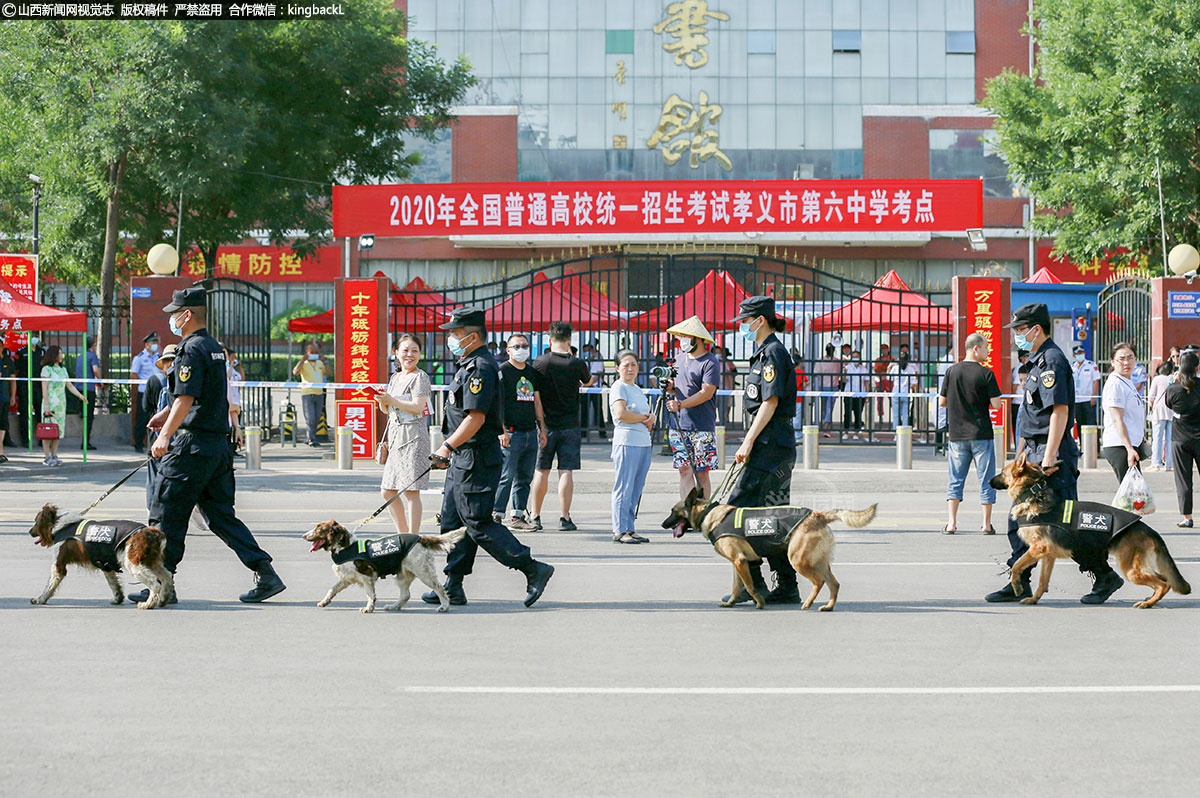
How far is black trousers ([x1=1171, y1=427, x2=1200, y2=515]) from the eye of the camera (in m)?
Result: 12.3

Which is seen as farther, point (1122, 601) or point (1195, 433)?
point (1195, 433)

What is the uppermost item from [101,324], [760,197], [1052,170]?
[1052,170]

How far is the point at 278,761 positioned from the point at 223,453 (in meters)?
3.71

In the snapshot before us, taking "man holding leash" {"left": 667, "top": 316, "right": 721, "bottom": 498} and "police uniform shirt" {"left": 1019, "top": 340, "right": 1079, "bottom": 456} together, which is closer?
"police uniform shirt" {"left": 1019, "top": 340, "right": 1079, "bottom": 456}

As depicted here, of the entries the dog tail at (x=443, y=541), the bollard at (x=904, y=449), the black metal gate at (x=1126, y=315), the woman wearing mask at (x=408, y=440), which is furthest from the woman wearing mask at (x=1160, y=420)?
the dog tail at (x=443, y=541)

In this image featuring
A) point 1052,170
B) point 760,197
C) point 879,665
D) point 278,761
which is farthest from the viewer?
point 1052,170

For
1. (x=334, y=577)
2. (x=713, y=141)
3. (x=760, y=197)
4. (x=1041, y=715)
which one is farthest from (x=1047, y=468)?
(x=713, y=141)

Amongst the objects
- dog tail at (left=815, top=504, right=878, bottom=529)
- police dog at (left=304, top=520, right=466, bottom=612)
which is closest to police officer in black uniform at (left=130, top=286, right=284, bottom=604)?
police dog at (left=304, top=520, right=466, bottom=612)

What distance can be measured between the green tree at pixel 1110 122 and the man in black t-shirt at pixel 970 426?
1969cm

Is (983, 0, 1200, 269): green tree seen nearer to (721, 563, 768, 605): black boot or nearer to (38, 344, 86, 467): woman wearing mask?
(38, 344, 86, 467): woman wearing mask

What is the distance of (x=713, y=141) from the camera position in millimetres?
49562

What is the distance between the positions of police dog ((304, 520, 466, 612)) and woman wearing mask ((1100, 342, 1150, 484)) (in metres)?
6.85

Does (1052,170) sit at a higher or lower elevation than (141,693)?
A: higher

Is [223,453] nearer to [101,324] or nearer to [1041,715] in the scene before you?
[1041,715]
